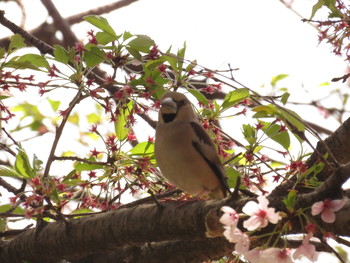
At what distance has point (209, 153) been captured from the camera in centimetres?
328

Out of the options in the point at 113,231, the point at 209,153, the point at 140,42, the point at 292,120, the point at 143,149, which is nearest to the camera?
the point at 292,120

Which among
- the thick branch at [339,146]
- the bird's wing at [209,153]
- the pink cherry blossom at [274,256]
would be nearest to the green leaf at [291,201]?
the pink cherry blossom at [274,256]

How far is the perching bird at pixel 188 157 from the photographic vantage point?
3.29 metres

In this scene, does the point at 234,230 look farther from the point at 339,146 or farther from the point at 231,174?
the point at 231,174

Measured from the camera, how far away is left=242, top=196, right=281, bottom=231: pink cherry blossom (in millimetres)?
2098

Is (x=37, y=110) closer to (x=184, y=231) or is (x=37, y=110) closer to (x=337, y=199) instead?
(x=184, y=231)

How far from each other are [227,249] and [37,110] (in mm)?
3363

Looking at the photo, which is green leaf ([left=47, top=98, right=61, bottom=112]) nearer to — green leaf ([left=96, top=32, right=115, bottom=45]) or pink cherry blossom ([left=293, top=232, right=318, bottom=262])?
green leaf ([left=96, top=32, right=115, bottom=45])

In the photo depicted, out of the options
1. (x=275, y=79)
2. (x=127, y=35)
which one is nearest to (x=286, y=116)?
(x=127, y=35)

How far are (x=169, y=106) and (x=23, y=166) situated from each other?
812 mm

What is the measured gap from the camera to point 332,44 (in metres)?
3.20

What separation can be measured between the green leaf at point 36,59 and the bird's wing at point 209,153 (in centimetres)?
86

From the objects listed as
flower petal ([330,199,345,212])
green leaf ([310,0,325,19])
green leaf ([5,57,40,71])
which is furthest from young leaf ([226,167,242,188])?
flower petal ([330,199,345,212])

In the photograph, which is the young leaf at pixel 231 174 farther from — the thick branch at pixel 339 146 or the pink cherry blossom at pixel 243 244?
the pink cherry blossom at pixel 243 244
